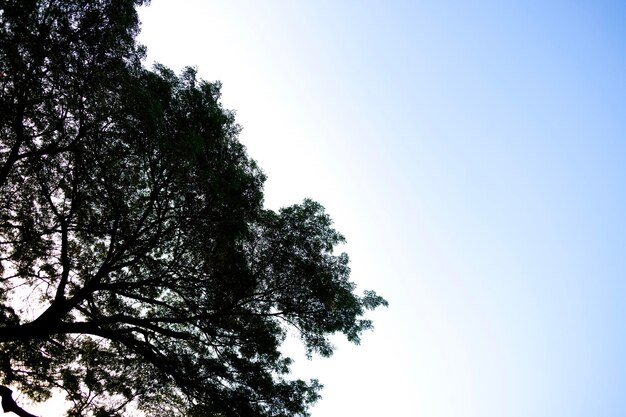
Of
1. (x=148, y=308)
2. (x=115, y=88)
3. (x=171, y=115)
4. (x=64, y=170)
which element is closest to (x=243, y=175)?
(x=171, y=115)

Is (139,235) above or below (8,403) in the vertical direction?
above

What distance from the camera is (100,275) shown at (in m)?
7.95

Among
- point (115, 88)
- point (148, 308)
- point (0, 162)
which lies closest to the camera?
point (115, 88)

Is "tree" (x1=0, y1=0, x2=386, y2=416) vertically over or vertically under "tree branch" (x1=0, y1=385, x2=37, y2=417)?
over

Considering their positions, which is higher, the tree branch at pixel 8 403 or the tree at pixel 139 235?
the tree at pixel 139 235

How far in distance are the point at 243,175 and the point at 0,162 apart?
16.5 feet

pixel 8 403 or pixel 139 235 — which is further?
pixel 139 235

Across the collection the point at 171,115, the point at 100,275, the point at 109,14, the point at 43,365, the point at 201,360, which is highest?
the point at 109,14

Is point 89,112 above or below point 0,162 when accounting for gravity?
above

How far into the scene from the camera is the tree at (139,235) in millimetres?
6883

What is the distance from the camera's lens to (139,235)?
8180mm

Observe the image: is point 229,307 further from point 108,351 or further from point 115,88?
point 115,88

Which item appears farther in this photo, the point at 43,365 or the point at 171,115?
the point at 43,365

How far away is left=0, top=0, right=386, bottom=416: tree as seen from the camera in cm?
688
